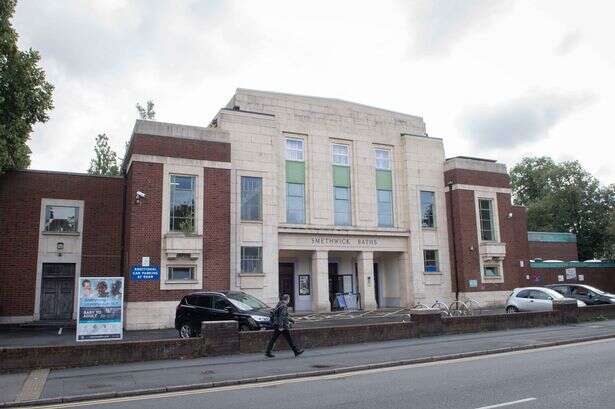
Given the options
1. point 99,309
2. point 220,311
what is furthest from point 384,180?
point 99,309

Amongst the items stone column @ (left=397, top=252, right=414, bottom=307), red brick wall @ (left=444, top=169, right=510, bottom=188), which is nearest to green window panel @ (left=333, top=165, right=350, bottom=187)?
stone column @ (left=397, top=252, right=414, bottom=307)

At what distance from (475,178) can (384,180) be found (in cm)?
646

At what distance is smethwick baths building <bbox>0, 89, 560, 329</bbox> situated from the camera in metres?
25.7

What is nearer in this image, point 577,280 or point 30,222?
point 30,222

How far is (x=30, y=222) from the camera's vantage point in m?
26.2

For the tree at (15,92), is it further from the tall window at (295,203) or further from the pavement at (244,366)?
the pavement at (244,366)

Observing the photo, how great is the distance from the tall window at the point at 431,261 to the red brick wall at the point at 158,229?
13397 millimetres

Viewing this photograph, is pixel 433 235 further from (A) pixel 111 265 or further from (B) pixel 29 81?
(B) pixel 29 81

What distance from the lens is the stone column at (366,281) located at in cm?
3169

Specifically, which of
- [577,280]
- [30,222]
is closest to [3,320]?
[30,222]

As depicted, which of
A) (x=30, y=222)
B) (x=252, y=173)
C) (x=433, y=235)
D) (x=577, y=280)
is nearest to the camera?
(x=30, y=222)

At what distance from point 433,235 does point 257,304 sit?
1835cm

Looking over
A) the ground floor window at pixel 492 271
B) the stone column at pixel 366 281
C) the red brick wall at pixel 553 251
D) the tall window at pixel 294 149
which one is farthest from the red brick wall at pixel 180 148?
the red brick wall at pixel 553 251

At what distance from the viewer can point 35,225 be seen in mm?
26312
